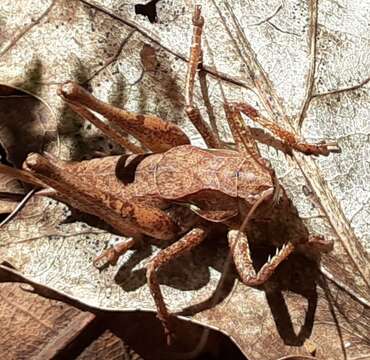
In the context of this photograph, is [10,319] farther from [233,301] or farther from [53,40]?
[53,40]

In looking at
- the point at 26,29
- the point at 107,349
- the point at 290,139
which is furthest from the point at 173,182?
the point at 26,29

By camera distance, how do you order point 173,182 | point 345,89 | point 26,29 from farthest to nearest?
point 26,29, point 173,182, point 345,89

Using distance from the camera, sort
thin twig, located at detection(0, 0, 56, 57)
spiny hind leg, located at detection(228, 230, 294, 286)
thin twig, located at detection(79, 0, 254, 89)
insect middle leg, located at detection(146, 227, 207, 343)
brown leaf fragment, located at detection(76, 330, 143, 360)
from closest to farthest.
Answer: spiny hind leg, located at detection(228, 230, 294, 286) < insect middle leg, located at detection(146, 227, 207, 343) < thin twig, located at detection(79, 0, 254, 89) < brown leaf fragment, located at detection(76, 330, 143, 360) < thin twig, located at detection(0, 0, 56, 57)

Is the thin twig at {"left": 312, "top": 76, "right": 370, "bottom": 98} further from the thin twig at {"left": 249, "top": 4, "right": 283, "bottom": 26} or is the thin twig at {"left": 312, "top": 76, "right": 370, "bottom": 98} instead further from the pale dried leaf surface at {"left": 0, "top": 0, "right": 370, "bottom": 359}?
the thin twig at {"left": 249, "top": 4, "right": 283, "bottom": 26}

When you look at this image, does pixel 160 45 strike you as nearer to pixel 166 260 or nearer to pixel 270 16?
pixel 270 16

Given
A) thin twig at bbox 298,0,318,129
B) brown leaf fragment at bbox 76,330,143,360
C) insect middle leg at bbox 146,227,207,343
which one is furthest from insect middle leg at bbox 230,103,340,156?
brown leaf fragment at bbox 76,330,143,360

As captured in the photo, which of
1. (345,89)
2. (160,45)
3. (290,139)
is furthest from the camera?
(160,45)
